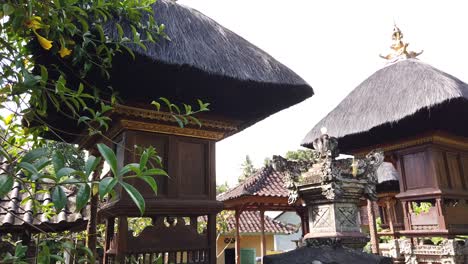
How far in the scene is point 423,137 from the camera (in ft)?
21.9

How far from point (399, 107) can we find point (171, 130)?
4.83 metres

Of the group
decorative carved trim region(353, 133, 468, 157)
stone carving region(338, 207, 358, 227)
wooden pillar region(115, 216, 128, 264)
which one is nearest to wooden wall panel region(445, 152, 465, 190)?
decorative carved trim region(353, 133, 468, 157)

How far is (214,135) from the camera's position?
439cm

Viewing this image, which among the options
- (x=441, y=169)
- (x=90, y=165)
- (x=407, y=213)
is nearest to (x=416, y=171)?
(x=441, y=169)

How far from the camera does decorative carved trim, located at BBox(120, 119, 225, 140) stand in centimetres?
389

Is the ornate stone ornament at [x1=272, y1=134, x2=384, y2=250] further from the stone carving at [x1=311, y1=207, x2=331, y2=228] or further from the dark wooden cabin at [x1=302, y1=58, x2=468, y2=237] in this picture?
the dark wooden cabin at [x1=302, y1=58, x2=468, y2=237]

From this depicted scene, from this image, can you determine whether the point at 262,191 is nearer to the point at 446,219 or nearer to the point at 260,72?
the point at 446,219

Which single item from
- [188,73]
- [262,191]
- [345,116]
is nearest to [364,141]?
[345,116]

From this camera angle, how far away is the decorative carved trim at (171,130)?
3.89 metres

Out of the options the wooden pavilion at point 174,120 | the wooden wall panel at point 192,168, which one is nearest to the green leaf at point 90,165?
the wooden pavilion at point 174,120

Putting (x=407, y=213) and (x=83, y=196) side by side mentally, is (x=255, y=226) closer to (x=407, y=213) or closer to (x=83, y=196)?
(x=407, y=213)

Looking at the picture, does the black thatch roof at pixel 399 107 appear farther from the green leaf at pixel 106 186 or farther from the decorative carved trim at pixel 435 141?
the green leaf at pixel 106 186

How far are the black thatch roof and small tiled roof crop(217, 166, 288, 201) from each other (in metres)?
2.83

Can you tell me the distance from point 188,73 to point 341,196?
255cm
